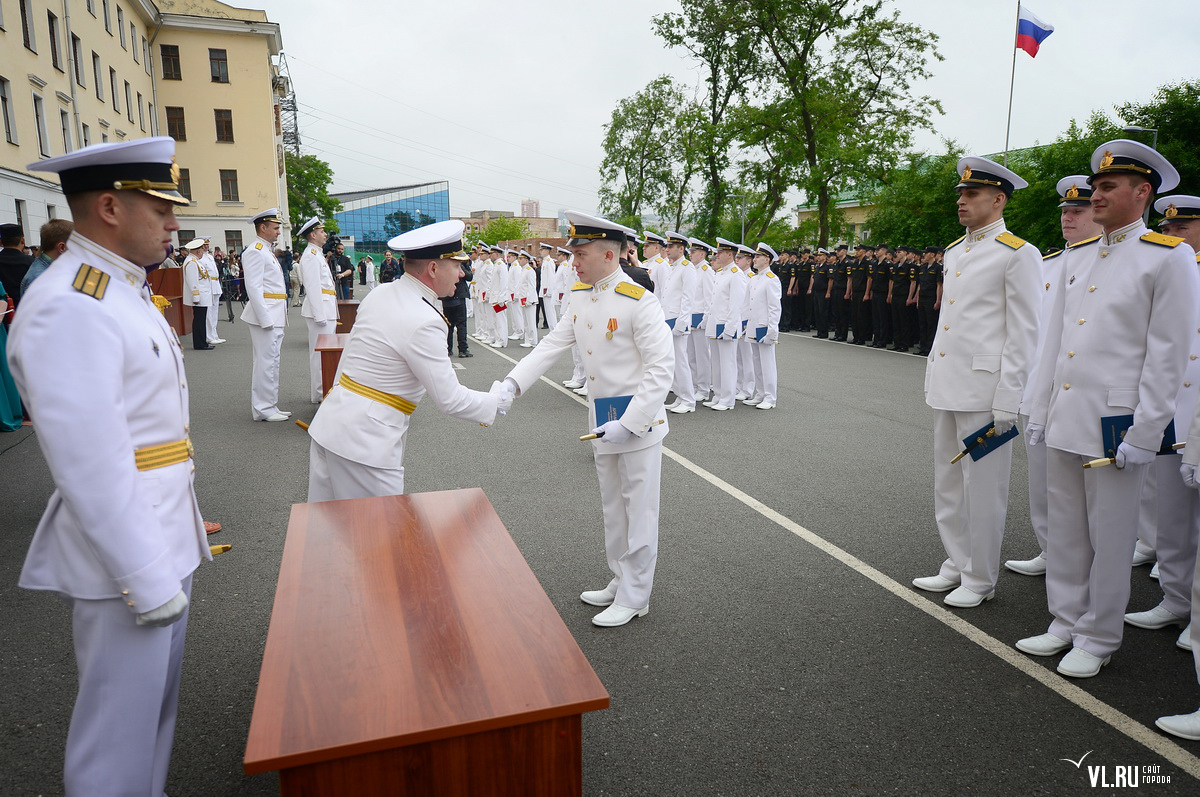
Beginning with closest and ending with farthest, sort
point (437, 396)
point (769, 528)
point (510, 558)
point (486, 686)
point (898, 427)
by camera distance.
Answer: point (486, 686) → point (510, 558) → point (437, 396) → point (769, 528) → point (898, 427)

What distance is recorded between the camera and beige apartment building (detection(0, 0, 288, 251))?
2622cm

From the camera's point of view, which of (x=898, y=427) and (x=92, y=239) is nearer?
(x=92, y=239)

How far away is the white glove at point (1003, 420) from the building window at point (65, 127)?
28528 mm

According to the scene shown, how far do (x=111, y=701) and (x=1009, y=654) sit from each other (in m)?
3.61

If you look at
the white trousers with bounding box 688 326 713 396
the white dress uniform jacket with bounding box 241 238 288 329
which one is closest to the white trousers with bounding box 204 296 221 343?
the white dress uniform jacket with bounding box 241 238 288 329

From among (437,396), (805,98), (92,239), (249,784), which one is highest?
(805,98)

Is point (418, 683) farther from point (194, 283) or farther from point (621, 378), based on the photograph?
point (194, 283)

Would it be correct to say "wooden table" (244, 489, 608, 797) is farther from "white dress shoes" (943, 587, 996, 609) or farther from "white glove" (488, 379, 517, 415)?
"white dress shoes" (943, 587, 996, 609)

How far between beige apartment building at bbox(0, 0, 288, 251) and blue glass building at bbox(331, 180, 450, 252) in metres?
73.8

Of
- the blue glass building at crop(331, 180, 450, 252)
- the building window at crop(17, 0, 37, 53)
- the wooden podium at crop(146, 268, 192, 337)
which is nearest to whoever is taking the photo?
the wooden podium at crop(146, 268, 192, 337)

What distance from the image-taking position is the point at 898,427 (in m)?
8.47

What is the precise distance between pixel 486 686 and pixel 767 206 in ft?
103

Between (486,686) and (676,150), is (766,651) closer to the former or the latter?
(486,686)

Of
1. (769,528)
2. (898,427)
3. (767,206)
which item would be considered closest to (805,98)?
(767,206)
